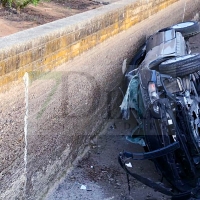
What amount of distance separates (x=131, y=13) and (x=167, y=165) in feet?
10.8

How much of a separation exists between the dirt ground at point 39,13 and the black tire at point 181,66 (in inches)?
81.3

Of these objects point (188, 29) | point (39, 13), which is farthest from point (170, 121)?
point (188, 29)

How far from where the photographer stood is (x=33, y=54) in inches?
168

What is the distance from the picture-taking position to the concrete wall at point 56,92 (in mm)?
4020

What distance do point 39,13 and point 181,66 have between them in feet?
9.18

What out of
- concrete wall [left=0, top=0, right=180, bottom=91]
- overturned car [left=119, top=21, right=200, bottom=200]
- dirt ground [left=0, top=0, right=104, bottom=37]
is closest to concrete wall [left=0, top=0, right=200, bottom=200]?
concrete wall [left=0, top=0, right=180, bottom=91]

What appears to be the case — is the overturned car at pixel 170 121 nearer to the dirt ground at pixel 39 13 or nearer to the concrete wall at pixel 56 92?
the concrete wall at pixel 56 92

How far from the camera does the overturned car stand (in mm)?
5039

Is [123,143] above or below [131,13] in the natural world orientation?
below

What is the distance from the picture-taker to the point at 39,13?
732 centimetres

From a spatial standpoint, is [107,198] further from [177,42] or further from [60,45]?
[177,42]

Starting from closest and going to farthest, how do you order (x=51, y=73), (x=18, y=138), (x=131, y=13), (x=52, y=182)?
(x=18, y=138), (x=51, y=73), (x=52, y=182), (x=131, y=13)

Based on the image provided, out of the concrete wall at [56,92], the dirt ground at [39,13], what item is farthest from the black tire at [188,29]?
the dirt ground at [39,13]

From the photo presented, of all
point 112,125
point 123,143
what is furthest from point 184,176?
point 112,125
